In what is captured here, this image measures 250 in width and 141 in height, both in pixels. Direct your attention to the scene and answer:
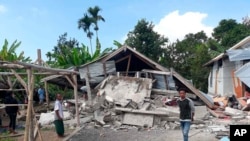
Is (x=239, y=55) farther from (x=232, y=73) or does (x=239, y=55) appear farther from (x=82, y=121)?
(x=82, y=121)

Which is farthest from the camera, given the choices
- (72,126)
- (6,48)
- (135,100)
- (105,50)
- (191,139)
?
(105,50)

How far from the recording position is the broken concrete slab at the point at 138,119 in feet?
47.6

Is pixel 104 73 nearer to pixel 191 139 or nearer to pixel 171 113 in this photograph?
pixel 171 113

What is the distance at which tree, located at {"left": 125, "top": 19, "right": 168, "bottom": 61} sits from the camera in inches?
1312

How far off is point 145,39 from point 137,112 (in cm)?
1913

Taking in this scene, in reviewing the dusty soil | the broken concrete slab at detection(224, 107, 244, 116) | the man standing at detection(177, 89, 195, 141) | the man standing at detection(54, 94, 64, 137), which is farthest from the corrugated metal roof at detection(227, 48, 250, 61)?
the man standing at detection(54, 94, 64, 137)

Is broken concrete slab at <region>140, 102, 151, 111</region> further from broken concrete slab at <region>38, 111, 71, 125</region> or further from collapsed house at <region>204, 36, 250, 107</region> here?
collapsed house at <region>204, 36, 250, 107</region>

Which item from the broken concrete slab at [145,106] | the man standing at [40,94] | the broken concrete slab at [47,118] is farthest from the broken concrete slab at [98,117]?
the man standing at [40,94]

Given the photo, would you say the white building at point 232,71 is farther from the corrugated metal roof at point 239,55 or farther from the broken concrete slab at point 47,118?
the broken concrete slab at point 47,118

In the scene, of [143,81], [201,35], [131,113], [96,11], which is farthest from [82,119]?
[96,11]

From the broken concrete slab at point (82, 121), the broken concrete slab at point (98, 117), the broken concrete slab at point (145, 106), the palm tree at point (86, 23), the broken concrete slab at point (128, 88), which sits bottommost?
the broken concrete slab at point (82, 121)

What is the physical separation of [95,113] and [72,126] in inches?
51.8

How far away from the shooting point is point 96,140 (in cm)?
1203

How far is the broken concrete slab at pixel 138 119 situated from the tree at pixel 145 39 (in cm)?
1879
